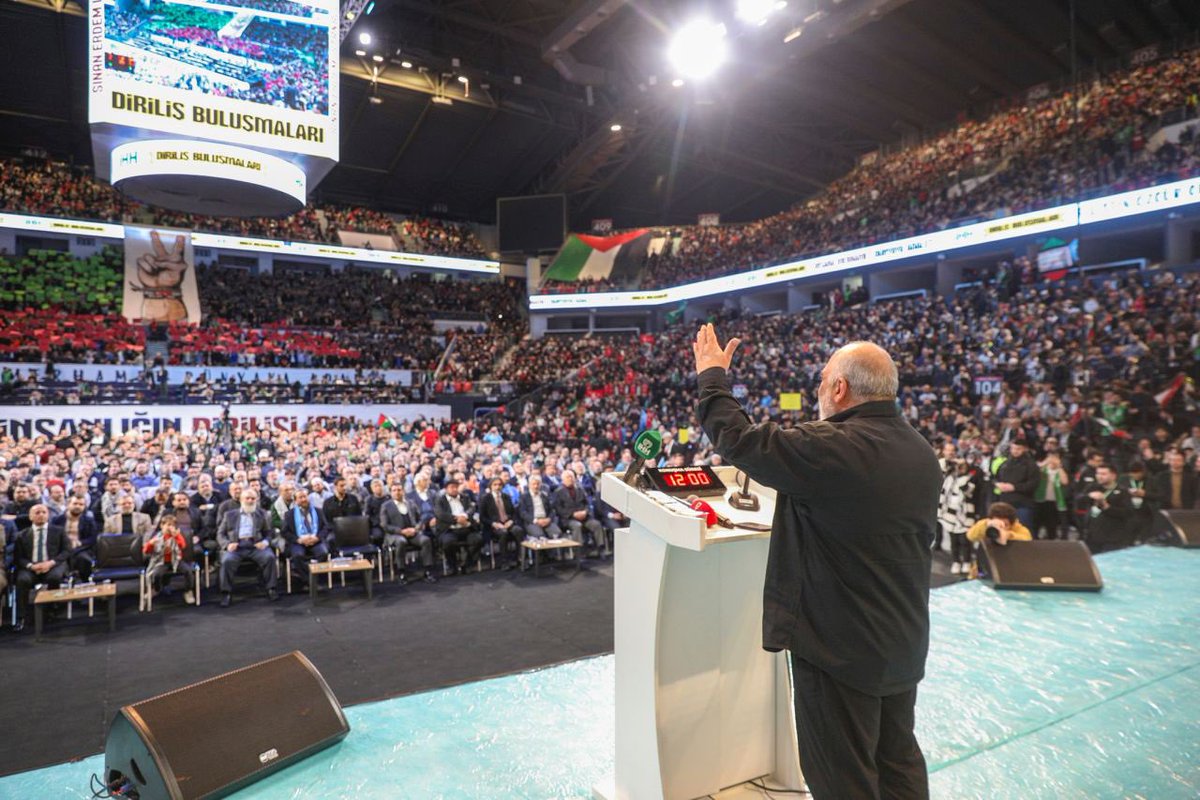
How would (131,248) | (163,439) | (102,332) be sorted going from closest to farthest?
(163,439) < (131,248) < (102,332)

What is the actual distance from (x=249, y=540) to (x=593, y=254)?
2484 centimetres

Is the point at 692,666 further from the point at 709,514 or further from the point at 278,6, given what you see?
the point at 278,6

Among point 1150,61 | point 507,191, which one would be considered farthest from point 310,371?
point 1150,61

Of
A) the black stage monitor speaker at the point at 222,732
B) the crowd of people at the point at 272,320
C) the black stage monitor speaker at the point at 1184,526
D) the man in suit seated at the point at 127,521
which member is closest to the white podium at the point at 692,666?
the black stage monitor speaker at the point at 222,732

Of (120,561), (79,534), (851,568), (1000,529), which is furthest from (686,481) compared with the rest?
(79,534)

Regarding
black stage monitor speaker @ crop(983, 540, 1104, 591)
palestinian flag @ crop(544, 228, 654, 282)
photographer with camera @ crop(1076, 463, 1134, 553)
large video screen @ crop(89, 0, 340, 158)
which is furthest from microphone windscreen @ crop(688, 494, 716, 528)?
palestinian flag @ crop(544, 228, 654, 282)

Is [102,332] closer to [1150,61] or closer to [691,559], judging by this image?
[691,559]

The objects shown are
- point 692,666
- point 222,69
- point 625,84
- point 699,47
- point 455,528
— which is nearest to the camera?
point 692,666

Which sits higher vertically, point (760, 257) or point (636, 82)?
point (636, 82)

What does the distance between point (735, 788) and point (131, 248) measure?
23.7m

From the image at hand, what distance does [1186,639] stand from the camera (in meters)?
4.52

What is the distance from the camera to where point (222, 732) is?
2945 mm

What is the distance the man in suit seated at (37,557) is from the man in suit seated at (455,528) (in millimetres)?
3829

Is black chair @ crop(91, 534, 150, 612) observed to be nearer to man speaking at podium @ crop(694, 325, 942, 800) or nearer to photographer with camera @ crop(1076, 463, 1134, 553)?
man speaking at podium @ crop(694, 325, 942, 800)
